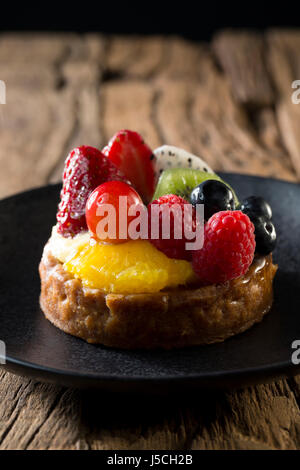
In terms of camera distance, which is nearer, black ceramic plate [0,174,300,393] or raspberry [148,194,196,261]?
black ceramic plate [0,174,300,393]

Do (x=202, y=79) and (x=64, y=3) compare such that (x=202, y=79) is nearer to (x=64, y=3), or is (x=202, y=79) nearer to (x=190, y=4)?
(x=190, y=4)

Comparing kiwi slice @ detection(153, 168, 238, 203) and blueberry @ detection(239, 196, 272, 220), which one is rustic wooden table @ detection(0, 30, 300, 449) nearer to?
blueberry @ detection(239, 196, 272, 220)

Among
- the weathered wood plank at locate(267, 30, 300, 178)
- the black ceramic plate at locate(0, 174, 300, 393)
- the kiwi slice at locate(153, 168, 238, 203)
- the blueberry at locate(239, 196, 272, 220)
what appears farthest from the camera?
the weathered wood plank at locate(267, 30, 300, 178)

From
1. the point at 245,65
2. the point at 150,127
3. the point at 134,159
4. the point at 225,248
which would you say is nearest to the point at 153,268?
the point at 225,248

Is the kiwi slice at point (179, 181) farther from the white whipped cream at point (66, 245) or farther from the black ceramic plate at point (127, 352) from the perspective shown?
the black ceramic plate at point (127, 352)

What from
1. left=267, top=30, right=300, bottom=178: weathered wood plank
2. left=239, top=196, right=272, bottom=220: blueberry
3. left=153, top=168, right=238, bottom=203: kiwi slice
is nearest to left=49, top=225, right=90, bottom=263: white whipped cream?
left=153, top=168, right=238, bottom=203: kiwi slice

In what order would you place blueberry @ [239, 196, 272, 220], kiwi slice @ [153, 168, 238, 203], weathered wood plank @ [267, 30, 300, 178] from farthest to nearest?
weathered wood plank @ [267, 30, 300, 178] → kiwi slice @ [153, 168, 238, 203] → blueberry @ [239, 196, 272, 220]
